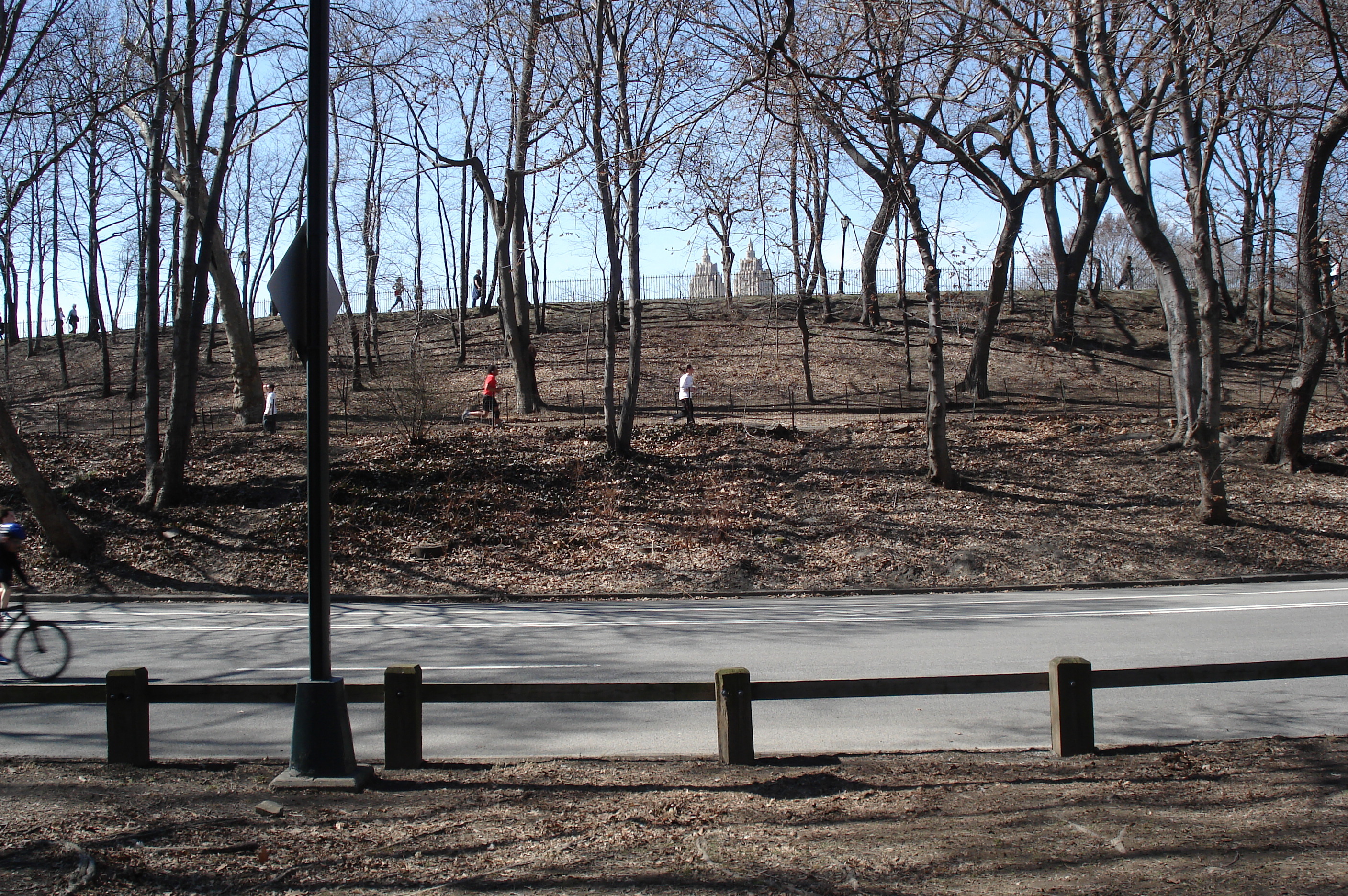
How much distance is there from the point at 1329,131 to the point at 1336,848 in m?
18.8

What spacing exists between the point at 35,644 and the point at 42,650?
12 centimetres

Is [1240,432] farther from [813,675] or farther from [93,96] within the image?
[93,96]

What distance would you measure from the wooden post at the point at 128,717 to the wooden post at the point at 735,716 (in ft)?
12.2

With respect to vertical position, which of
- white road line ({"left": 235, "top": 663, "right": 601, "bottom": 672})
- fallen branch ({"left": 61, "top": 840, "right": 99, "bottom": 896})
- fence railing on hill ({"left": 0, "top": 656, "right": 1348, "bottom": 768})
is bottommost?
white road line ({"left": 235, "top": 663, "right": 601, "bottom": 672})

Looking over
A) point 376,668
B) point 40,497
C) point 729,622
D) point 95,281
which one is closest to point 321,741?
point 376,668

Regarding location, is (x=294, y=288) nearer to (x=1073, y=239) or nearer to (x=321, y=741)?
(x=321, y=741)

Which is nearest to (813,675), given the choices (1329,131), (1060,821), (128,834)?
(1060,821)

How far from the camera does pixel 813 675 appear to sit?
877 cm

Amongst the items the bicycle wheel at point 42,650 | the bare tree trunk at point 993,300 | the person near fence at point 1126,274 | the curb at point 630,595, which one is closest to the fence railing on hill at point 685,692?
the bicycle wheel at point 42,650

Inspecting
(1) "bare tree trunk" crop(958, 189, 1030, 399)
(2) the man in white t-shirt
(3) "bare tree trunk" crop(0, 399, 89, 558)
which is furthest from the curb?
(2) the man in white t-shirt

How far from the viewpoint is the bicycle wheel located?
376 inches

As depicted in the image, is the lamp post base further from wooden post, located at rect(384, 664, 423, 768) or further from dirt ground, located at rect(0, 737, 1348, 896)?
wooden post, located at rect(384, 664, 423, 768)

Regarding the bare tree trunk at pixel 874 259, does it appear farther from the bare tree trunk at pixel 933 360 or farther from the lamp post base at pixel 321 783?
the lamp post base at pixel 321 783

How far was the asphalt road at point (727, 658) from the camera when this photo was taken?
6.91m
